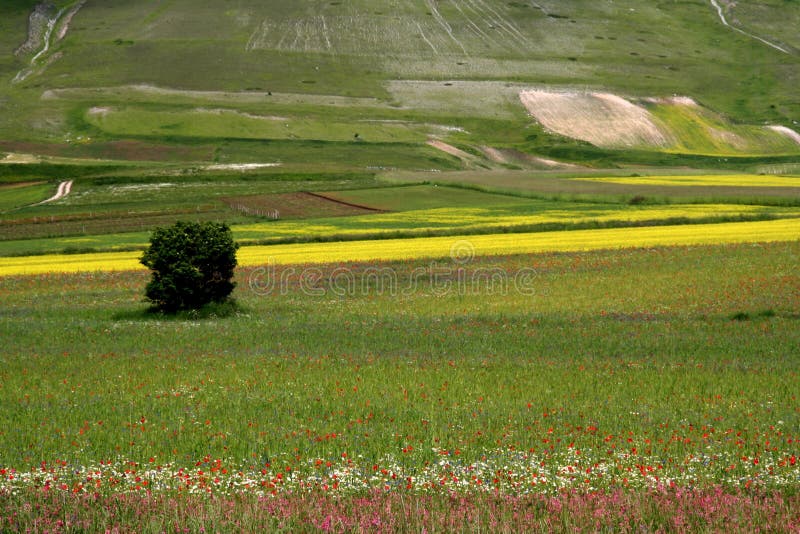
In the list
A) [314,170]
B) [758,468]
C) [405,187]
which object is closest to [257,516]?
[758,468]

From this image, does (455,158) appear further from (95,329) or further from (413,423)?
(413,423)

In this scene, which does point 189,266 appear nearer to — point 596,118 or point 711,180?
point 711,180

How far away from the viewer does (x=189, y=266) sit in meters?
33.3

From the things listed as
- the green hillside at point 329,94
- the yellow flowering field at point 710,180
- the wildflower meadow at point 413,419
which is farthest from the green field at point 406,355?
the green hillside at point 329,94

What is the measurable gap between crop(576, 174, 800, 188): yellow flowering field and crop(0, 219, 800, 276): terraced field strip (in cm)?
2969

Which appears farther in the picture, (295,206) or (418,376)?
(295,206)

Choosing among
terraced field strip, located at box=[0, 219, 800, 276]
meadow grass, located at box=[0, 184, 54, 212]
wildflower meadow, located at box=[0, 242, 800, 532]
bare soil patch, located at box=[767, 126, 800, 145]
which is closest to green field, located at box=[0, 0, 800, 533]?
wildflower meadow, located at box=[0, 242, 800, 532]

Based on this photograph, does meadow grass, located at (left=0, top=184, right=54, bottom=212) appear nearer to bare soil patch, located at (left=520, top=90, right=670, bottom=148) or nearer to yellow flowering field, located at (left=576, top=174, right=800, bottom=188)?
yellow flowering field, located at (left=576, top=174, right=800, bottom=188)

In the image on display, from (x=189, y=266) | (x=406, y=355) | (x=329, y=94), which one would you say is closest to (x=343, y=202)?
(x=189, y=266)

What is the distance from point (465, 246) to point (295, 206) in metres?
30.1

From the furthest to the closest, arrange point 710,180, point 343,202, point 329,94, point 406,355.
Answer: point 329,94 < point 710,180 < point 343,202 < point 406,355

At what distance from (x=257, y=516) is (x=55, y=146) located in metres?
130

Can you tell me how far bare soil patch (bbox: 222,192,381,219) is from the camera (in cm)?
7475

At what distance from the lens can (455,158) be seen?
12825 cm
